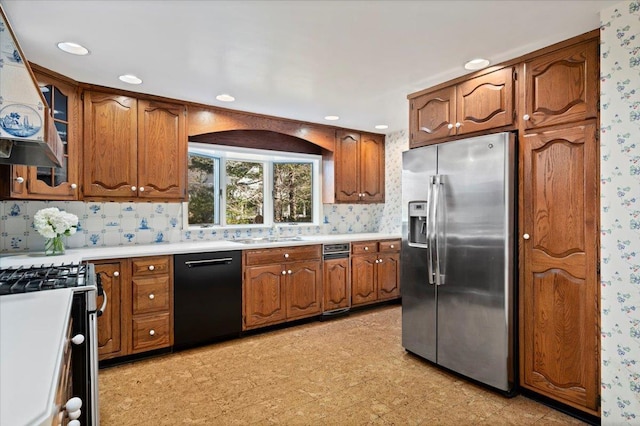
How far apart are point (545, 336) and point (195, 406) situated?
7.36ft

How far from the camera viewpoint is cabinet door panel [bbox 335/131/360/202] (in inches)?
184

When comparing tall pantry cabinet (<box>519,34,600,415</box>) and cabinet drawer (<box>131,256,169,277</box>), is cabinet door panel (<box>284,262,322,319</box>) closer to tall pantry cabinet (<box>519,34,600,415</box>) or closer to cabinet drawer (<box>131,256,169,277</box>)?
cabinet drawer (<box>131,256,169,277</box>)

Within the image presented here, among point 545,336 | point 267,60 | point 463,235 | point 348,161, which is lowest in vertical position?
point 545,336

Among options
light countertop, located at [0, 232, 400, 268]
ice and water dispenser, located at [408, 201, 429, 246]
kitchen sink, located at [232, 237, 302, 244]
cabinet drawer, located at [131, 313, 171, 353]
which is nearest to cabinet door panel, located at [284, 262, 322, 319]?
light countertop, located at [0, 232, 400, 268]

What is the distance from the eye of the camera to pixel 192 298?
3277 mm

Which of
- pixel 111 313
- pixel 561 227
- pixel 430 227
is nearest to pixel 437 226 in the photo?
pixel 430 227

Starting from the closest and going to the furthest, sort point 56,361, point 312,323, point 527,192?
point 56,361
point 527,192
point 312,323

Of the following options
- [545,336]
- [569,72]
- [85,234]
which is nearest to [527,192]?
[569,72]

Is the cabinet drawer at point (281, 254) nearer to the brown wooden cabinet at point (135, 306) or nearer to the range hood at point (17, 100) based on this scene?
the brown wooden cabinet at point (135, 306)

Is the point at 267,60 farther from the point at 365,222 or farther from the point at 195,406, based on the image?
the point at 365,222

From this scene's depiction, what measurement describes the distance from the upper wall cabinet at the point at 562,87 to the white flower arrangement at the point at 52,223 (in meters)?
3.30

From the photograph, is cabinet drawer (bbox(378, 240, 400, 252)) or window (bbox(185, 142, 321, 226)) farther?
cabinet drawer (bbox(378, 240, 400, 252))

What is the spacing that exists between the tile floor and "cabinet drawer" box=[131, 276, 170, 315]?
429 mm

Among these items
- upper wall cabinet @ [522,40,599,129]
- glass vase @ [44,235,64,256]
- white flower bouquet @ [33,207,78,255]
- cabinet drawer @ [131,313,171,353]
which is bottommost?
cabinet drawer @ [131,313,171,353]
